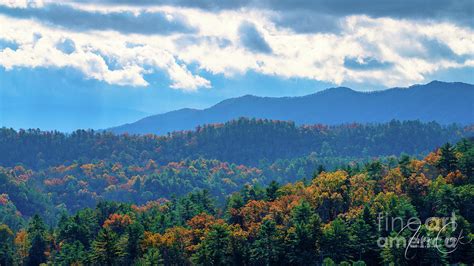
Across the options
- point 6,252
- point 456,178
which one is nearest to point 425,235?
point 456,178

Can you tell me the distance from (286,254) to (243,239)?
9.15m

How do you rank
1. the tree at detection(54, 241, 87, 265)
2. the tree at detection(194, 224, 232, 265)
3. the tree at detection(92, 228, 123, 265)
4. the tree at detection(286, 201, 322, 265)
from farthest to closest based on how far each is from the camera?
the tree at detection(54, 241, 87, 265)
the tree at detection(92, 228, 123, 265)
the tree at detection(194, 224, 232, 265)
the tree at detection(286, 201, 322, 265)

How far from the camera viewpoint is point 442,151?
15112cm

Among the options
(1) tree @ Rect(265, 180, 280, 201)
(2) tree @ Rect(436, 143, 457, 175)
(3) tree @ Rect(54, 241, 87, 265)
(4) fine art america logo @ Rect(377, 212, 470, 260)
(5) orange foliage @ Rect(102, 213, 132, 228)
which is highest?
(2) tree @ Rect(436, 143, 457, 175)

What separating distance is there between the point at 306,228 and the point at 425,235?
20.5 meters

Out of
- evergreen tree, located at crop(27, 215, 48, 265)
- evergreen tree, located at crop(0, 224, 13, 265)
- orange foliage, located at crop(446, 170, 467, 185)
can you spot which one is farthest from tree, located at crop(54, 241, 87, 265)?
orange foliage, located at crop(446, 170, 467, 185)

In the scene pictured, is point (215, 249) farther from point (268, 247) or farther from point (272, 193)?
point (272, 193)

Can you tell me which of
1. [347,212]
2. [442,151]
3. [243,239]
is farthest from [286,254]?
[442,151]

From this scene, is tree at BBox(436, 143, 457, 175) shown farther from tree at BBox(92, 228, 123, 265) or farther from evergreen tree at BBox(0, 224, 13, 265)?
evergreen tree at BBox(0, 224, 13, 265)

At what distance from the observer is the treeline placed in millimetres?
124000

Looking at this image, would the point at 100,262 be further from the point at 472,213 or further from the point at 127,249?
the point at 472,213

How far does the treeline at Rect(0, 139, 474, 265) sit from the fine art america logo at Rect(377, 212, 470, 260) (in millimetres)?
221

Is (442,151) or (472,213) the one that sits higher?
(442,151)

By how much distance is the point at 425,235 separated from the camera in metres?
116
